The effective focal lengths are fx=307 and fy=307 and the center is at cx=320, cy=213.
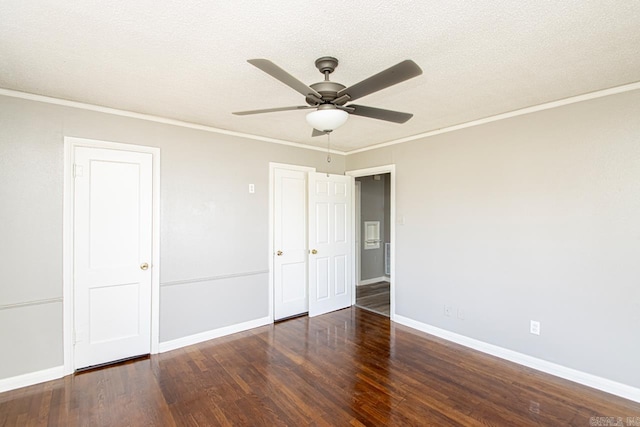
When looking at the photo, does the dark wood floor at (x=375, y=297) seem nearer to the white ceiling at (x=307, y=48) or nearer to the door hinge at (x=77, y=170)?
the white ceiling at (x=307, y=48)

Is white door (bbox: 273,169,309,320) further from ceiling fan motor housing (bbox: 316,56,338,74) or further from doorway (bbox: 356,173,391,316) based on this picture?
ceiling fan motor housing (bbox: 316,56,338,74)

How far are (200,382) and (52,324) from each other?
4.79 feet

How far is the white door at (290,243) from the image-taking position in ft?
Result: 14.2

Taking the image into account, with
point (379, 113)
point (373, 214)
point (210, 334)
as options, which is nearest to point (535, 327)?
point (379, 113)

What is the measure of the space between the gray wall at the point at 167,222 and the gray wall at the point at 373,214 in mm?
1599

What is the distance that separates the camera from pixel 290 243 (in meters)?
4.47

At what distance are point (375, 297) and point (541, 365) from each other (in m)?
2.79

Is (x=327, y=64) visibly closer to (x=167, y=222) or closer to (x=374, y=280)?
(x=167, y=222)

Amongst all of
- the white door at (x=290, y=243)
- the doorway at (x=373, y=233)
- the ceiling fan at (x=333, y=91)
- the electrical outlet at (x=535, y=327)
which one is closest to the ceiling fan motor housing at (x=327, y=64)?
the ceiling fan at (x=333, y=91)

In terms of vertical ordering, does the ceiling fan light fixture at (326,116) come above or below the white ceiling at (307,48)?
below

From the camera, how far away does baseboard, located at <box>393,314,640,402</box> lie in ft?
8.25

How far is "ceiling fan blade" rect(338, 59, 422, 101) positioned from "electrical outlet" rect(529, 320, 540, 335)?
2.78 metres

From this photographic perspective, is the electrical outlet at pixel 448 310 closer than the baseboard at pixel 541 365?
No

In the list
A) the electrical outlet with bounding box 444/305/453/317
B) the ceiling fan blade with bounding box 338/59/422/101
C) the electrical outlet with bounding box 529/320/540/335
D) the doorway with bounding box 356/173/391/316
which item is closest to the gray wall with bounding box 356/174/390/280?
the doorway with bounding box 356/173/391/316
